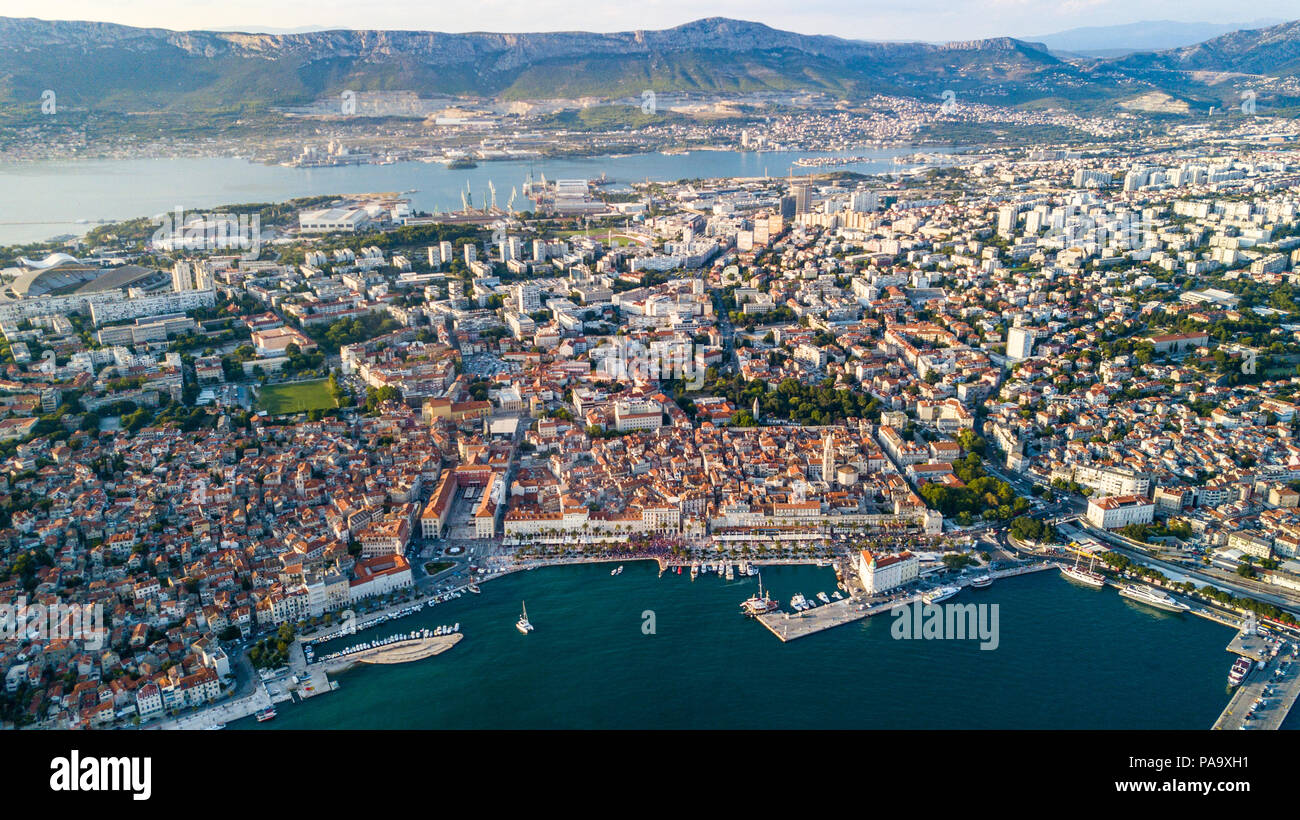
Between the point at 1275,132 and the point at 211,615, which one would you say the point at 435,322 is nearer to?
the point at 211,615

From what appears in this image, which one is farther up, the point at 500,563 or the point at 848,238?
the point at 848,238

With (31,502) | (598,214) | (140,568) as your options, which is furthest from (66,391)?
(598,214)

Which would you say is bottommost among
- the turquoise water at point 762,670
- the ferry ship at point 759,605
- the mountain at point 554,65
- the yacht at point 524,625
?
the turquoise water at point 762,670

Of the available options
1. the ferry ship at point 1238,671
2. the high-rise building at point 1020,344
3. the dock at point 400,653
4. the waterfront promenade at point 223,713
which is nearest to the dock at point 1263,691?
the ferry ship at point 1238,671

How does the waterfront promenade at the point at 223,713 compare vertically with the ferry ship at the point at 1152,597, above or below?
below

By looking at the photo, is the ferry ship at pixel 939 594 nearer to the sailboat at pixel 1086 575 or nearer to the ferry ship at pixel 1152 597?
the sailboat at pixel 1086 575
